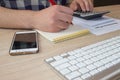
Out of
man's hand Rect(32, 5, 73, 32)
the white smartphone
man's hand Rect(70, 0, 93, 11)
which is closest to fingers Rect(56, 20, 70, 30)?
man's hand Rect(32, 5, 73, 32)

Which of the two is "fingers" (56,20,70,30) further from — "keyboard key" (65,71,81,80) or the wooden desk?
"keyboard key" (65,71,81,80)

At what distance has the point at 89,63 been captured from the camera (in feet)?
1.76

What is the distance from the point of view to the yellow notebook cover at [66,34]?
2.42ft

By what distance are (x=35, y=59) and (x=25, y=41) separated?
12 cm

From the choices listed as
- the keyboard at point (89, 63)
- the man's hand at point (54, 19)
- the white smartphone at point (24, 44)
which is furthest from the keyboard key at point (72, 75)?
the man's hand at point (54, 19)

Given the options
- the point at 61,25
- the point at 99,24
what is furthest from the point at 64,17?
the point at 99,24

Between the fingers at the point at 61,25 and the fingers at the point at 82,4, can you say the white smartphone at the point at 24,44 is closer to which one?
the fingers at the point at 61,25

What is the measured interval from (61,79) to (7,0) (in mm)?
839

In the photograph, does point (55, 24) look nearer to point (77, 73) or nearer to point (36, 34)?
point (36, 34)

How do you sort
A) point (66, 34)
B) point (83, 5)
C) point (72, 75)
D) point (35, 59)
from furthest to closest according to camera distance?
point (83, 5) → point (66, 34) → point (35, 59) → point (72, 75)

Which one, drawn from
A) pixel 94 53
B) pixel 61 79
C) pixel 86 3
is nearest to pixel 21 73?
pixel 61 79

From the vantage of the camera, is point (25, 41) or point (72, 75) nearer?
point (72, 75)

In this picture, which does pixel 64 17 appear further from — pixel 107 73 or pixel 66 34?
pixel 107 73

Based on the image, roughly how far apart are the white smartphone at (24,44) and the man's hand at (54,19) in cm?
7
